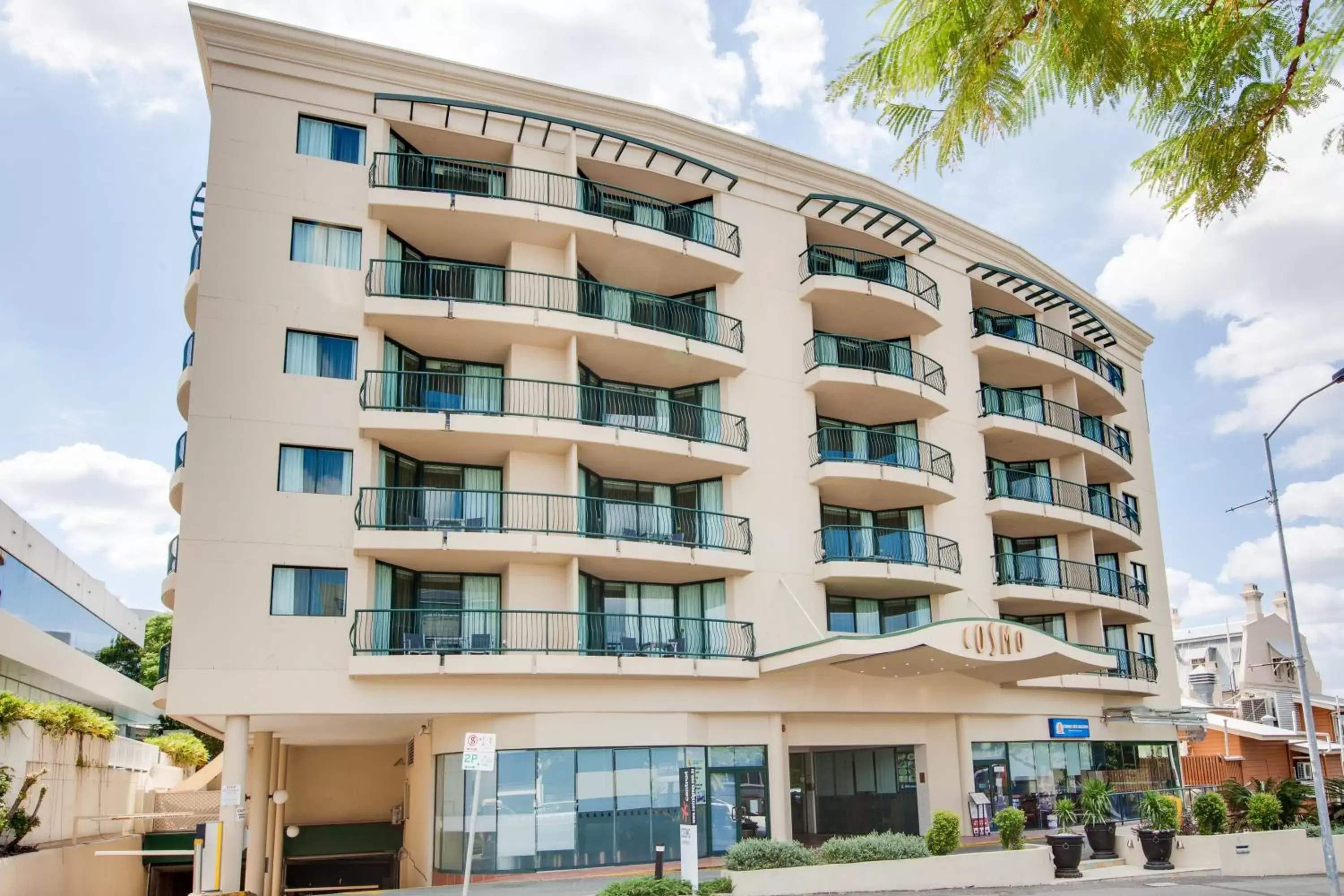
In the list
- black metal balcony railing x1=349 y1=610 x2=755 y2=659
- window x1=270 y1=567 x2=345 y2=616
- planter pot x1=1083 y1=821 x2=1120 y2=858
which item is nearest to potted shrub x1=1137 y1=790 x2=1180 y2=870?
planter pot x1=1083 y1=821 x2=1120 y2=858

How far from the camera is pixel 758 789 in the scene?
1194 inches

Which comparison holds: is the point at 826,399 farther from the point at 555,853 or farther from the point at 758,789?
the point at 555,853

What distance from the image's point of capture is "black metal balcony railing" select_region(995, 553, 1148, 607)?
38.5 metres

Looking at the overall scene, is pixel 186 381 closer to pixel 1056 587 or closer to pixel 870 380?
pixel 870 380

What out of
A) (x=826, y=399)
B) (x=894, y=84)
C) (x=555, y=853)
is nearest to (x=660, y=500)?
(x=826, y=399)

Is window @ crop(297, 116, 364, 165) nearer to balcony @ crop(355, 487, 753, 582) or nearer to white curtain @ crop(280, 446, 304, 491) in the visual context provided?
white curtain @ crop(280, 446, 304, 491)

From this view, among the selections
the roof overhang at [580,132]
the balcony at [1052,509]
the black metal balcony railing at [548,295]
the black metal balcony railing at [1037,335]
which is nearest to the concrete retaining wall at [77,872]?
the black metal balcony railing at [548,295]

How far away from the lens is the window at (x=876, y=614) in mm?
35562

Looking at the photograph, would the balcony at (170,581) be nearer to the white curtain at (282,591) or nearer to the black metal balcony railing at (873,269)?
the white curtain at (282,591)

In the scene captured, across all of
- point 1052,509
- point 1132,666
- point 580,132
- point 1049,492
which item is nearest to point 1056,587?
point 1052,509

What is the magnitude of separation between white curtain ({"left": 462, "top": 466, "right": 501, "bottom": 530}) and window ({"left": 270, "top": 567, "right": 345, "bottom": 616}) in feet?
11.9

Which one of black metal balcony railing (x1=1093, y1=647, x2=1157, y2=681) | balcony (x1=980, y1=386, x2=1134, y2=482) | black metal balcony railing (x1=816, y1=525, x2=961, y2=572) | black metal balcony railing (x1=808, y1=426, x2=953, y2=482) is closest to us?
black metal balcony railing (x1=816, y1=525, x2=961, y2=572)

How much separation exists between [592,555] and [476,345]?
663cm

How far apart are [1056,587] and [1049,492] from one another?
393cm
